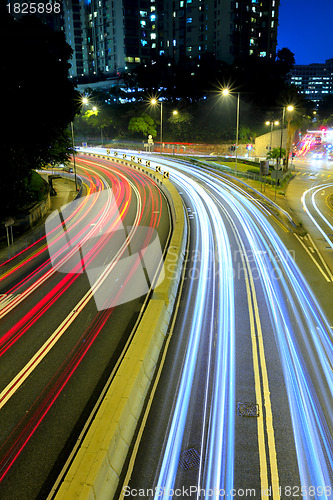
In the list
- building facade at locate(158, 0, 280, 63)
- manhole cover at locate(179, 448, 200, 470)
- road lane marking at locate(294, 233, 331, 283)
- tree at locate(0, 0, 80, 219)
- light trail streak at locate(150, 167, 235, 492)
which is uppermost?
building facade at locate(158, 0, 280, 63)

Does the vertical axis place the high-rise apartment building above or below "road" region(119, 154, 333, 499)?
above

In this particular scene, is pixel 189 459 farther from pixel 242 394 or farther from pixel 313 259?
pixel 313 259

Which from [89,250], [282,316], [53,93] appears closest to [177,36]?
[53,93]

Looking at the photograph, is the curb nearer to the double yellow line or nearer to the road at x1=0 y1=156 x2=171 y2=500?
the road at x1=0 y1=156 x2=171 y2=500

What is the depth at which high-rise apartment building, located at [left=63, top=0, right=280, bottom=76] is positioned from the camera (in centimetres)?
10956

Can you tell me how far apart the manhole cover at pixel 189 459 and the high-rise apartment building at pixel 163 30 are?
114885 mm

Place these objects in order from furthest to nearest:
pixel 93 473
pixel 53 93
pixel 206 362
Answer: pixel 53 93 → pixel 206 362 → pixel 93 473

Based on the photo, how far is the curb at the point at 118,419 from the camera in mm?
7016

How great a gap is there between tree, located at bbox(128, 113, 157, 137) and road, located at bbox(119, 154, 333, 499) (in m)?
72.0

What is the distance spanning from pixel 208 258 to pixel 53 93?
1752 cm

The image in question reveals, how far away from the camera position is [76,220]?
3083cm

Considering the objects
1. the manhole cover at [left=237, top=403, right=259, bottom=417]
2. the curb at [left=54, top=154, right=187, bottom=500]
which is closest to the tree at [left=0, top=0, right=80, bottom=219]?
the curb at [left=54, top=154, right=187, bottom=500]

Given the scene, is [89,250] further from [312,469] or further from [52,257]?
[312,469]

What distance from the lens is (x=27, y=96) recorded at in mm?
26297
